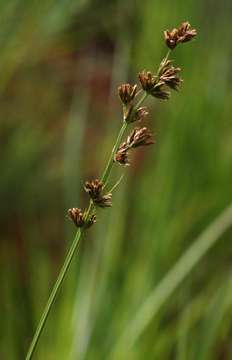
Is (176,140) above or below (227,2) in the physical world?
below

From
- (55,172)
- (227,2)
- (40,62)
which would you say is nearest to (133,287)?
(227,2)

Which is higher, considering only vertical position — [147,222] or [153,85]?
[147,222]

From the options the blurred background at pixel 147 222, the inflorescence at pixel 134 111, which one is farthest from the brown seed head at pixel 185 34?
the blurred background at pixel 147 222

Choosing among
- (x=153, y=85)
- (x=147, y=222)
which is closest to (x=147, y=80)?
(x=153, y=85)

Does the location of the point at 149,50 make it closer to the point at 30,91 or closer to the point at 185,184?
the point at 185,184

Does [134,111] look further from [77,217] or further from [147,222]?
[147,222]

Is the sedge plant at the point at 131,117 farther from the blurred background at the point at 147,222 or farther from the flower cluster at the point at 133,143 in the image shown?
the blurred background at the point at 147,222
